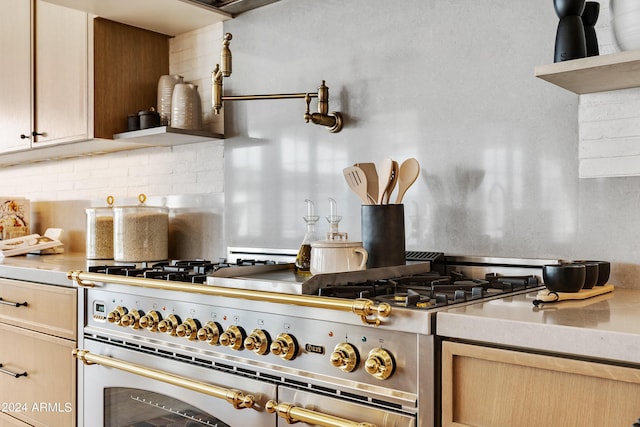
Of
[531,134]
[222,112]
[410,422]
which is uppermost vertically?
[222,112]

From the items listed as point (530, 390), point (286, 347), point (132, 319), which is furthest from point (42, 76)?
point (530, 390)

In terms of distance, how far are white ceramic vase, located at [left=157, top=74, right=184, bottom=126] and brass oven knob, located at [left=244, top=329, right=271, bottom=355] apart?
1490 millimetres

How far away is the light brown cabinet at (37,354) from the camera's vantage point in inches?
83.3

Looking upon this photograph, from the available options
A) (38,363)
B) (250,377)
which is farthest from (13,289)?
(250,377)

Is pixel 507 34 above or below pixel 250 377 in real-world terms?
above

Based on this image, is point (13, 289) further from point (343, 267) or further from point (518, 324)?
point (518, 324)

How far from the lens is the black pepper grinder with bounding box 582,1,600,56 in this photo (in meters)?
1.47

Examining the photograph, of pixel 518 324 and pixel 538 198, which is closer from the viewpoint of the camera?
pixel 518 324

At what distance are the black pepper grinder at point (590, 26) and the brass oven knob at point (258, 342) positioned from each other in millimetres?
1069

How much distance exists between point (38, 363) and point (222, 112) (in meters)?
1.27

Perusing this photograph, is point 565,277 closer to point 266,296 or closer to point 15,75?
point 266,296

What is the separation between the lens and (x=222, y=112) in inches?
104

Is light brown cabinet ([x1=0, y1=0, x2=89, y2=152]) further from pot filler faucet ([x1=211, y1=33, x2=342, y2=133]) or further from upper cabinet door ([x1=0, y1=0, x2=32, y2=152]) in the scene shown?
pot filler faucet ([x1=211, y1=33, x2=342, y2=133])

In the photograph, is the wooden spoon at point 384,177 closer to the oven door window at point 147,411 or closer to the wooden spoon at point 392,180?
the wooden spoon at point 392,180
